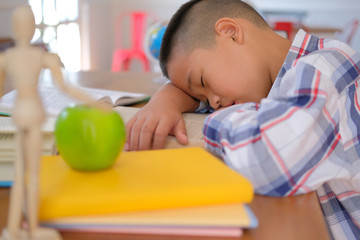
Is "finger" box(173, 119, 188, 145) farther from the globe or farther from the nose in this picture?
the globe

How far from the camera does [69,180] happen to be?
0.49 m

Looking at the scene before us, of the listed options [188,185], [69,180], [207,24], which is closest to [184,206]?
[188,185]

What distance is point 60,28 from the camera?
3.71 meters

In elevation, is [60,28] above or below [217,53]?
below

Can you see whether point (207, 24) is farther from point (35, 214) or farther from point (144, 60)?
point (144, 60)

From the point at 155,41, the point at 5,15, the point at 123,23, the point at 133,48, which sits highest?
the point at 155,41

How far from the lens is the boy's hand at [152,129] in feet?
2.57

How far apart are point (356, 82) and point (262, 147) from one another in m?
0.28

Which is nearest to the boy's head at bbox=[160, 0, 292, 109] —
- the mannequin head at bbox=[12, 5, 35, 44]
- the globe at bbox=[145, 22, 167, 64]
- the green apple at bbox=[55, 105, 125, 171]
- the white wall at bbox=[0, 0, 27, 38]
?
the globe at bbox=[145, 22, 167, 64]

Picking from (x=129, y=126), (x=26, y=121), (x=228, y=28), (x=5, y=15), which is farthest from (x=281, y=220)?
(x=5, y=15)

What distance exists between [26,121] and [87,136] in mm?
130

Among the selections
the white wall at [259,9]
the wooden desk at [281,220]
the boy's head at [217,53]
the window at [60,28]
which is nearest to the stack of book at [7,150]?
the wooden desk at [281,220]

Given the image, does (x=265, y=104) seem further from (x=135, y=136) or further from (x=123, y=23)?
(x=123, y=23)

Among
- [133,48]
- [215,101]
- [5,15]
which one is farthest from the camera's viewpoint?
[133,48]
